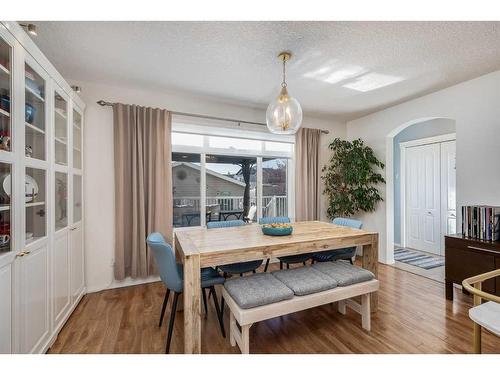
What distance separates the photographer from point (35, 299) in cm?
164

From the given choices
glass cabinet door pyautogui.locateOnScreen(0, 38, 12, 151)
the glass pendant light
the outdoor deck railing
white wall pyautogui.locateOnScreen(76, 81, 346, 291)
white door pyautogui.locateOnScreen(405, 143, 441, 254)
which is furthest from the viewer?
white door pyautogui.locateOnScreen(405, 143, 441, 254)

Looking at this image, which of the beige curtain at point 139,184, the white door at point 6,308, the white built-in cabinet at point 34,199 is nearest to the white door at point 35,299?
the white built-in cabinet at point 34,199

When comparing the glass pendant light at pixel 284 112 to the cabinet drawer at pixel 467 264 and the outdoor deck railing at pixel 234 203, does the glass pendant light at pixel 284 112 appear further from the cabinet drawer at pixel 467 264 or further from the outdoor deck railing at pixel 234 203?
the cabinet drawer at pixel 467 264

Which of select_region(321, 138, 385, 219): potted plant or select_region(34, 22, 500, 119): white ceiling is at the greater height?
select_region(34, 22, 500, 119): white ceiling

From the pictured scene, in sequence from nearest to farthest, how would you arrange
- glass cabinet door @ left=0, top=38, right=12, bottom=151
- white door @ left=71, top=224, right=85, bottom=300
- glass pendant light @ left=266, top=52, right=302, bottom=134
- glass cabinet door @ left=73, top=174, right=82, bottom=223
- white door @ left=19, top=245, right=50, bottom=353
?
glass cabinet door @ left=0, top=38, right=12, bottom=151 → white door @ left=19, top=245, right=50, bottom=353 → glass pendant light @ left=266, top=52, right=302, bottom=134 → white door @ left=71, top=224, right=85, bottom=300 → glass cabinet door @ left=73, top=174, right=82, bottom=223

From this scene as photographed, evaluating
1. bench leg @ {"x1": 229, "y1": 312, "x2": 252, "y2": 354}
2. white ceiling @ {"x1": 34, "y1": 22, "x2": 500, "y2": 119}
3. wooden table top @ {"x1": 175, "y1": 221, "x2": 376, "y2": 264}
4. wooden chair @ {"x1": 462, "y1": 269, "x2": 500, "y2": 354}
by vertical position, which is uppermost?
white ceiling @ {"x1": 34, "y1": 22, "x2": 500, "y2": 119}

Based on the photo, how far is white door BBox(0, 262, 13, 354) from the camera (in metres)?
1.31

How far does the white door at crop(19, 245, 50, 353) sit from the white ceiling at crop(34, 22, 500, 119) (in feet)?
5.78

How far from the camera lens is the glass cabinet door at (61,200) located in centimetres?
204

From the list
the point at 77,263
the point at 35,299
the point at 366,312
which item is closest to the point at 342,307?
the point at 366,312

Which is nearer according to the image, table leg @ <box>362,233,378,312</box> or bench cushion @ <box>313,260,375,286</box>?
bench cushion @ <box>313,260,375,286</box>

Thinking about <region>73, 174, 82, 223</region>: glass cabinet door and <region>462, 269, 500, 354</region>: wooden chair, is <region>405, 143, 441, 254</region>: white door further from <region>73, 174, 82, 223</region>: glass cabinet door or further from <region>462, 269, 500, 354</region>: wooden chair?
<region>73, 174, 82, 223</region>: glass cabinet door

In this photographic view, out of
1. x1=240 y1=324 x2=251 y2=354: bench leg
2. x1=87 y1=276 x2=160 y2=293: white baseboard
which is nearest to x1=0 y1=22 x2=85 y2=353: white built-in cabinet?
x1=87 y1=276 x2=160 y2=293: white baseboard

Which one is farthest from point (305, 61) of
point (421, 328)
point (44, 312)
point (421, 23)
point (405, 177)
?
point (405, 177)
